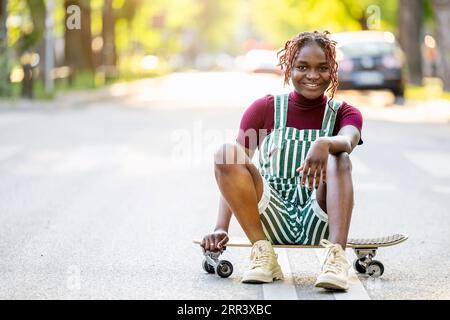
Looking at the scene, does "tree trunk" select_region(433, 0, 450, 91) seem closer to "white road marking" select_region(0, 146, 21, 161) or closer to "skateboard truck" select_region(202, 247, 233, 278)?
"white road marking" select_region(0, 146, 21, 161)

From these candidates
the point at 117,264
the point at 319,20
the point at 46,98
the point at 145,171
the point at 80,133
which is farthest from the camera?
the point at 319,20

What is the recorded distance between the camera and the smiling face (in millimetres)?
5918

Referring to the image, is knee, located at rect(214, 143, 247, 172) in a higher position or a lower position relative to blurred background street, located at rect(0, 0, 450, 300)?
higher

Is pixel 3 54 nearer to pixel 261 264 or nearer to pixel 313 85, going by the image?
pixel 313 85

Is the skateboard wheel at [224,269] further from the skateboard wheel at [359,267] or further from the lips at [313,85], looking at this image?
the lips at [313,85]

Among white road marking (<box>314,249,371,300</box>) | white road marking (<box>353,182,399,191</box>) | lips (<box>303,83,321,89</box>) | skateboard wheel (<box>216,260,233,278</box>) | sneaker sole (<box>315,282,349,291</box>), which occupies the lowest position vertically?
white road marking (<box>353,182,399,191</box>)

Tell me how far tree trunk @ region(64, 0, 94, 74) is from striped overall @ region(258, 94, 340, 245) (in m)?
31.5

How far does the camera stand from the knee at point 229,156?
18.5 ft

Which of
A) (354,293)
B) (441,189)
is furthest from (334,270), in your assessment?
(441,189)

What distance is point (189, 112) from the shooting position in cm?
2353

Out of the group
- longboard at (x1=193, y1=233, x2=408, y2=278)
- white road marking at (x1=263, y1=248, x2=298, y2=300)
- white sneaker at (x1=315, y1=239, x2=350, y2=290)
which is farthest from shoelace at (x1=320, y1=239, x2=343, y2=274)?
longboard at (x1=193, y1=233, x2=408, y2=278)
